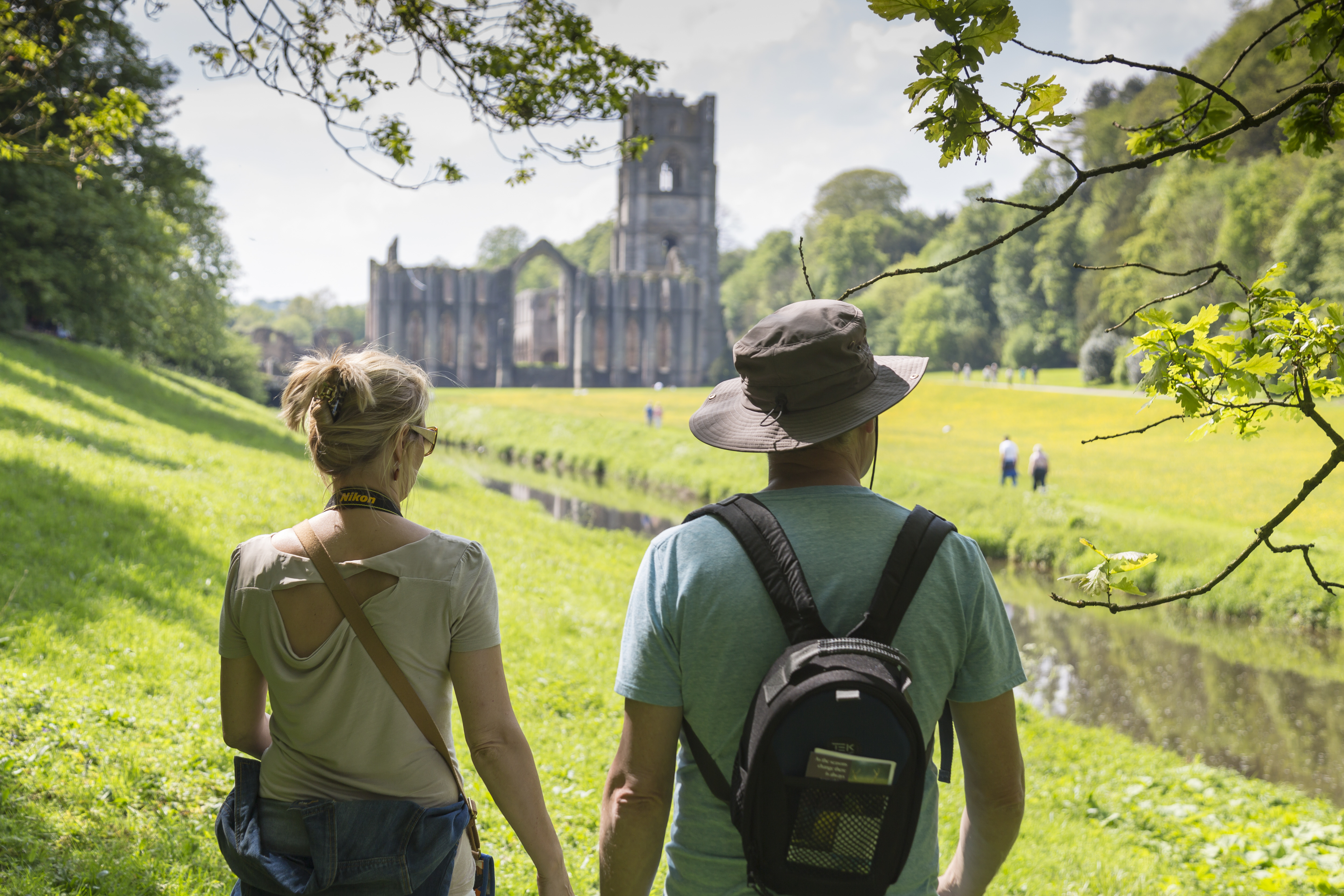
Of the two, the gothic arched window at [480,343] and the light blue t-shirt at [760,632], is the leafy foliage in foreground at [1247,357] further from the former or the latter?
the gothic arched window at [480,343]

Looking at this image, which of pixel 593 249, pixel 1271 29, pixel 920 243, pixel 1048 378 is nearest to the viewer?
pixel 1271 29

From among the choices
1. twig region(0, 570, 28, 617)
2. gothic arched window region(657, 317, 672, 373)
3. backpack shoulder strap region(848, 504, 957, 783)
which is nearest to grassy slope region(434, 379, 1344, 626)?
backpack shoulder strap region(848, 504, 957, 783)

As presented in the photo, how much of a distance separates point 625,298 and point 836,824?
212 ft

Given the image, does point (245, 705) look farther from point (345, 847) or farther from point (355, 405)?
point (355, 405)

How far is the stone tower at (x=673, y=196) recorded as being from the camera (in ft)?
220

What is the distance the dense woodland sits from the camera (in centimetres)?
2072

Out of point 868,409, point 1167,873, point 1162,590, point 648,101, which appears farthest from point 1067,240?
point 868,409

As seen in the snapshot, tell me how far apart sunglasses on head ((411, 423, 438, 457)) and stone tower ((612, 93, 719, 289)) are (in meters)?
66.4

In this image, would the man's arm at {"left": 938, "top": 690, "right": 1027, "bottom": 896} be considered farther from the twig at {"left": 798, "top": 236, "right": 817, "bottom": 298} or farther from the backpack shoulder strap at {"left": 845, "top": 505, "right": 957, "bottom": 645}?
the twig at {"left": 798, "top": 236, "right": 817, "bottom": 298}

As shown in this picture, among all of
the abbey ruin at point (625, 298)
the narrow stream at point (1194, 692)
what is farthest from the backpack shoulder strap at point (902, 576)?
the abbey ruin at point (625, 298)

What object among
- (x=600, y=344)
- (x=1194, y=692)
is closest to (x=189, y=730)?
(x=1194, y=692)

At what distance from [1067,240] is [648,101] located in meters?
30.3

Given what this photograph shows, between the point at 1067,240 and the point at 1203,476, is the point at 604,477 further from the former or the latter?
the point at 1067,240

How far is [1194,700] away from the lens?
10.5m
